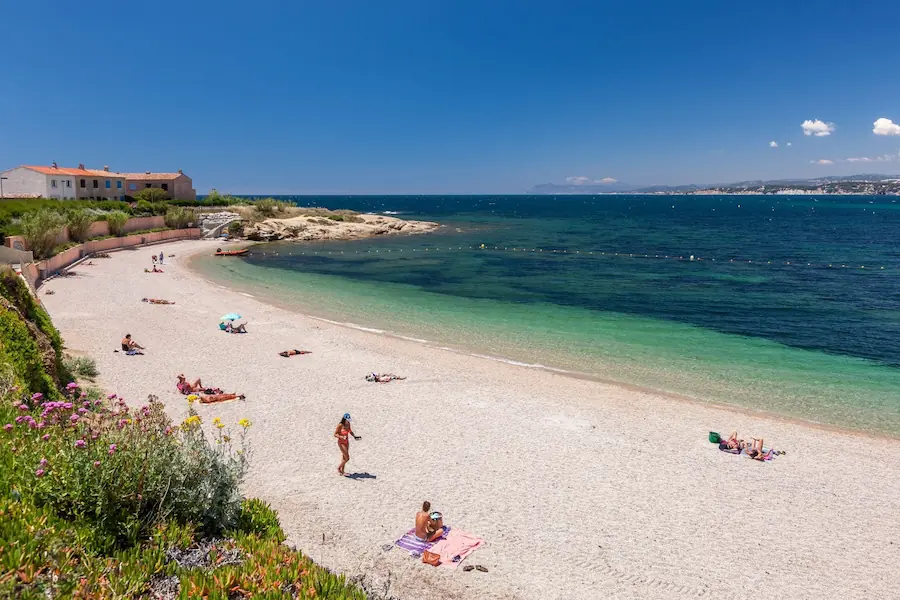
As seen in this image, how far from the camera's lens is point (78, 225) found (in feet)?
155

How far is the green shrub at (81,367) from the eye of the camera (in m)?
17.2

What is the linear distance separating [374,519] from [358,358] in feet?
39.7

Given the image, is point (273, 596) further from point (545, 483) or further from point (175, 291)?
point (175, 291)

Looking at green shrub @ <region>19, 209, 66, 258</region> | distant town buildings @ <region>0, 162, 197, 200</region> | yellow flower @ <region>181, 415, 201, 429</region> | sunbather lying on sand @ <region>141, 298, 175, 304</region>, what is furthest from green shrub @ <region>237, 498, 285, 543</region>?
distant town buildings @ <region>0, 162, 197, 200</region>

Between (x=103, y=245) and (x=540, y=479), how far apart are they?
167ft

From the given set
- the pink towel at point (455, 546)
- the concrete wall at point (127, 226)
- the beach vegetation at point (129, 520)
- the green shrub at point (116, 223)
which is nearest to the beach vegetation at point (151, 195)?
the concrete wall at point (127, 226)

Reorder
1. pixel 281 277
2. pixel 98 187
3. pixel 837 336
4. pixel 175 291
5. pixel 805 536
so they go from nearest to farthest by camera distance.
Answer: pixel 805 536
pixel 837 336
pixel 175 291
pixel 281 277
pixel 98 187

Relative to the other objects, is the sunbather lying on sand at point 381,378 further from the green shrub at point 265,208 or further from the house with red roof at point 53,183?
the green shrub at point 265,208

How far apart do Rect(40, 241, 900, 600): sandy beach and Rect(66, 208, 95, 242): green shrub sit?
29045mm

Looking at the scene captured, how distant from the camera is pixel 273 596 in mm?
5848

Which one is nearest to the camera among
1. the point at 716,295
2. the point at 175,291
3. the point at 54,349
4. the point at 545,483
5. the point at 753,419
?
the point at 545,483

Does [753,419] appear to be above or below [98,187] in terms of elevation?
below

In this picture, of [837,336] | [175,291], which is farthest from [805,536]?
[175,291]

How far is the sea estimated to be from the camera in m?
21.2
